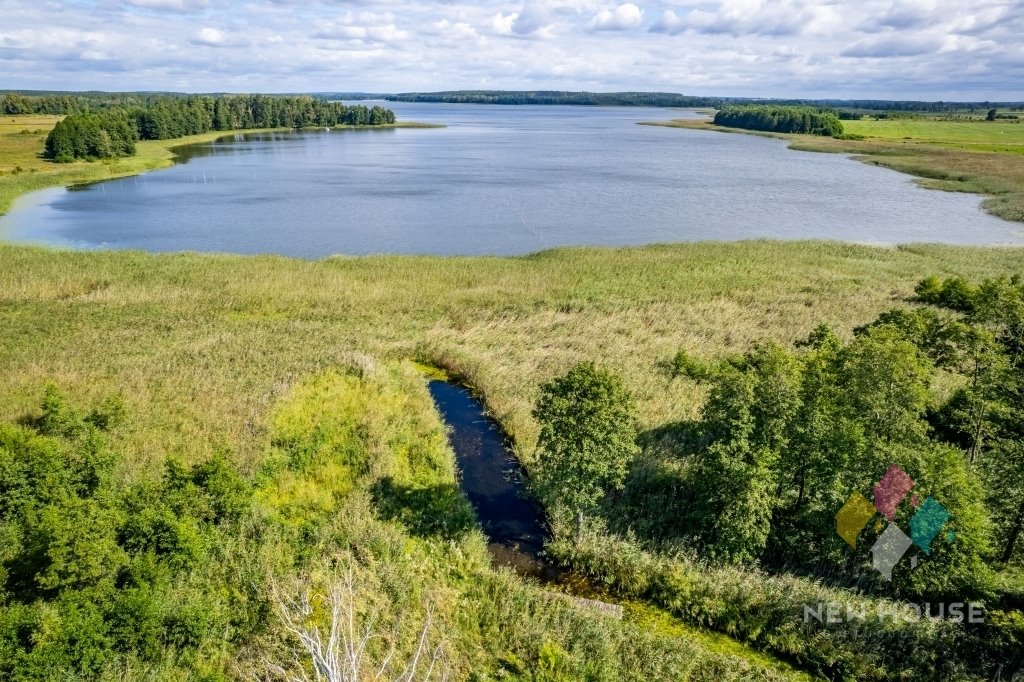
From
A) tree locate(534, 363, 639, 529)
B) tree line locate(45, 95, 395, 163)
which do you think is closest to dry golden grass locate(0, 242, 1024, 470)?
tree locate(534, 363, 639, 529)

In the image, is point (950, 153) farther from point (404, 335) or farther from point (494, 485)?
point (494, 485)

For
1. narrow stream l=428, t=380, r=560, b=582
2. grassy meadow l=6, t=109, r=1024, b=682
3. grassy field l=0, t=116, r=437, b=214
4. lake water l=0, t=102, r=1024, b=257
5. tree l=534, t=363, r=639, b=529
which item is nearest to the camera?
grassy meadow l=6, t=109, r=1024, b=682

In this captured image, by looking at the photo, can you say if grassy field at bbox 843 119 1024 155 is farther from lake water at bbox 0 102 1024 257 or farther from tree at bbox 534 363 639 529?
tree at bbox 534 363 639 529

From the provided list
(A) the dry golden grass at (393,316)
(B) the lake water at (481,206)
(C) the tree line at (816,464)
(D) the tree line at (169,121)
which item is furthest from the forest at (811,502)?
(D) the tree line at (169,121)

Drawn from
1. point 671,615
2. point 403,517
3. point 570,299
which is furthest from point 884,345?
point 570,299

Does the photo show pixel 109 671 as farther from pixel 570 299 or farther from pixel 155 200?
pixel 155 200

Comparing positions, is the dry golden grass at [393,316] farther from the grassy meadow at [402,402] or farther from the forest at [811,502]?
the forest at [811,502]

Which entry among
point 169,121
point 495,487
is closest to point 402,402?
point 495,487
